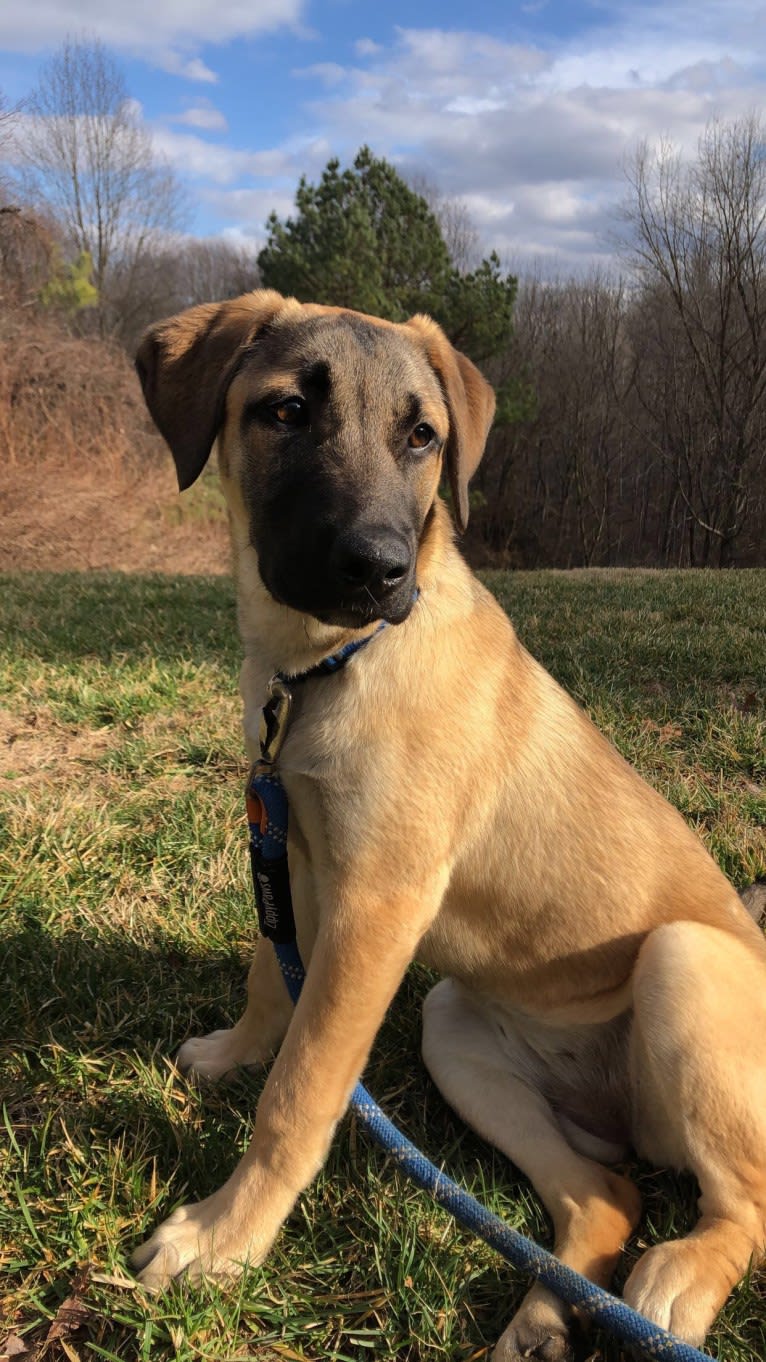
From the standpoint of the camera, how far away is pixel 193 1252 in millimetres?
2014

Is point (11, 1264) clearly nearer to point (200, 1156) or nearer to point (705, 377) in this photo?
point (200, 1156)

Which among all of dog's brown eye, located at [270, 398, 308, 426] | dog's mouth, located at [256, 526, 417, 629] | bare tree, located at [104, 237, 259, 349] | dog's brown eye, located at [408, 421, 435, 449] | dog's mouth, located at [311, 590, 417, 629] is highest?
bare tree, located at [104, 237, 259, 349]

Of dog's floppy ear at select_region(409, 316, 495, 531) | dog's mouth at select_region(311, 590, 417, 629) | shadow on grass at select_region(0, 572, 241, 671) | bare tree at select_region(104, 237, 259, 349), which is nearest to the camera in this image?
dog's mouth at select_region(311, 590, 417, 629)

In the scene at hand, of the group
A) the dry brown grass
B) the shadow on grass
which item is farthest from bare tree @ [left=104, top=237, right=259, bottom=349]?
the shadow on grass

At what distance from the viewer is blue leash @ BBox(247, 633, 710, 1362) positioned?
5.82 feet

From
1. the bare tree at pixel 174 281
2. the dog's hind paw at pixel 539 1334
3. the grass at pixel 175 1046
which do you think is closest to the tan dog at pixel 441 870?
the dog's hind paw at pixel 539 1334

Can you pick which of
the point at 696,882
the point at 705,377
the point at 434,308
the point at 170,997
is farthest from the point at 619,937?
the point at 705,377

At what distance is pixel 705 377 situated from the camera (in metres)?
31.3

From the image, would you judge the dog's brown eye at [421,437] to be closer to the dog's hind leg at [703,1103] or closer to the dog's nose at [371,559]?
the dog's nose at [371,559]

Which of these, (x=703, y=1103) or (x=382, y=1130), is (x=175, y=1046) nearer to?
(x=382, y=1130)

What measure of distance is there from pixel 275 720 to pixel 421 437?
0.92 m

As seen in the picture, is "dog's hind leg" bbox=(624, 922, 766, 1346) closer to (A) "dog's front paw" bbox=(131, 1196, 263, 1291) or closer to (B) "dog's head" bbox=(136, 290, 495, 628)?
(A) "dog's front paw" bbox=(131, 1196, 263, 1291)

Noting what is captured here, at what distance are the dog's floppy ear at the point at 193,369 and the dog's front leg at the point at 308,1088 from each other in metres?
1.26

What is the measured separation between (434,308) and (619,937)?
88.9ft
